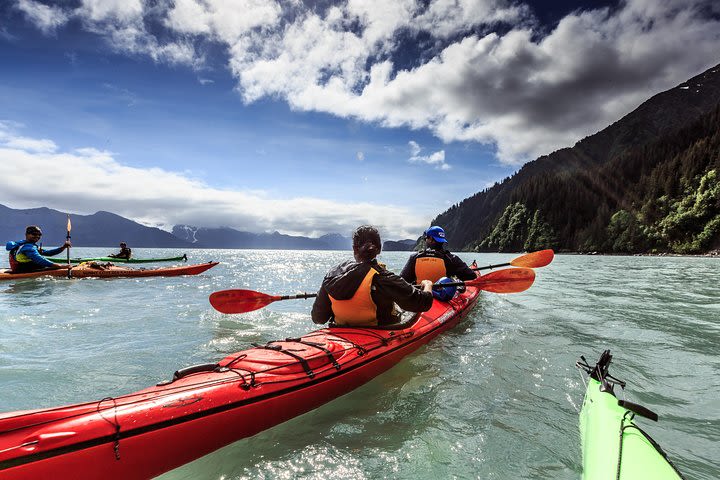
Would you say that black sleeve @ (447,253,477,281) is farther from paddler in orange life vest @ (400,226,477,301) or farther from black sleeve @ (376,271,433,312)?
black sleeve @ (376,271,433,312)

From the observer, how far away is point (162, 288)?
1622cm

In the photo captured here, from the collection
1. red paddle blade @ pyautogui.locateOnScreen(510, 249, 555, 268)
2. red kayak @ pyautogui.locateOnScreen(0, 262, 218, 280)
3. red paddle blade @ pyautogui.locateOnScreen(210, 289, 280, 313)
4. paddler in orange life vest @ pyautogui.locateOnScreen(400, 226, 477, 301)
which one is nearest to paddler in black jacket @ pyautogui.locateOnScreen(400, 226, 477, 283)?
Answer: paddler in orange life vest @ pyautogui.locateOnScreen(400, 226, 477, 301)

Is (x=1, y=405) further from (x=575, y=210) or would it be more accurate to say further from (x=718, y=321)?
(x=575, y=210)

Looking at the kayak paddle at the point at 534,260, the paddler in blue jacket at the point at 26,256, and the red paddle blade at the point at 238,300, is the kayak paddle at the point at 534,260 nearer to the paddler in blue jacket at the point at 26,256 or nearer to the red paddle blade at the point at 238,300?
the red paddle blade at the point at 238,300

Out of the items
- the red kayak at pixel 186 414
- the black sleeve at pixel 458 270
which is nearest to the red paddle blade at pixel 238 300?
the red kayak at pixel 186 414

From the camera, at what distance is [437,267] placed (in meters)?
8.34

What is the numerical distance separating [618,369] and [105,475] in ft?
22.1

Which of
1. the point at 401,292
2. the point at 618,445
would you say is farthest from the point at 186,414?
the point at 618,445

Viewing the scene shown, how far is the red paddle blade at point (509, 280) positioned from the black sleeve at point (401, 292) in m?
2.66

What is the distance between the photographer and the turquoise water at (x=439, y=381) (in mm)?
3229

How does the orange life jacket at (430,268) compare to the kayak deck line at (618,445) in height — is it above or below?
above

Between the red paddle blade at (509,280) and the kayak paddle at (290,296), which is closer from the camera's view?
the kayak paddle at (290,296)

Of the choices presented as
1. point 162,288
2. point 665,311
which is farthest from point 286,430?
point 162,288

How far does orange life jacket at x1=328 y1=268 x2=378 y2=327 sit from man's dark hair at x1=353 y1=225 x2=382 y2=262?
23 cm
